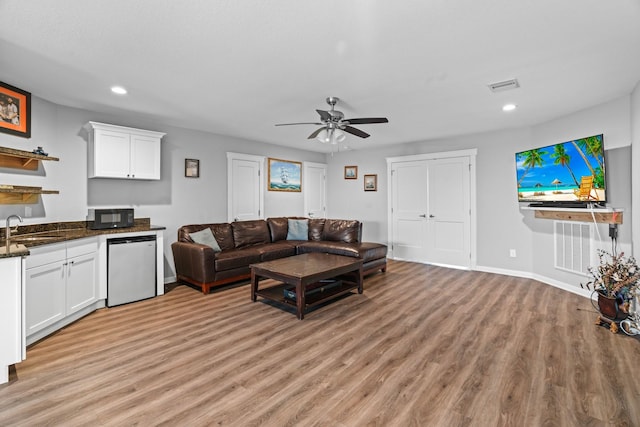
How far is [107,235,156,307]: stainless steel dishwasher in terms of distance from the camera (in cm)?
368

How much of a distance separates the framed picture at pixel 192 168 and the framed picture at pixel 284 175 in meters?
1.59

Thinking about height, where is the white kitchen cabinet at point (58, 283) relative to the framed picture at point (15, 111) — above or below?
below

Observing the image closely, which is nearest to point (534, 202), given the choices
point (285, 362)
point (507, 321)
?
point (507, 321)

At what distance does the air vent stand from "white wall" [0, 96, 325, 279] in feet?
14.0

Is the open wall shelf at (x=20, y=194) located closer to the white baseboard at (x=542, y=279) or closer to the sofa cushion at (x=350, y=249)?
the sofa cushion at (x=350, y=249)

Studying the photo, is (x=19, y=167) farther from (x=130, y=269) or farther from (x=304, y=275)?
(x=304, y=275)

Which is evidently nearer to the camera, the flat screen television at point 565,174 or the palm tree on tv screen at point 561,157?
the flat screen television at point 565,174

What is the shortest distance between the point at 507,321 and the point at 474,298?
0.77 metres

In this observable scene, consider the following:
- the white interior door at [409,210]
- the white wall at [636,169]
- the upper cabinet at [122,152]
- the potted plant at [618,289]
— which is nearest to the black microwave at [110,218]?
the upper cabinet at [122,152]

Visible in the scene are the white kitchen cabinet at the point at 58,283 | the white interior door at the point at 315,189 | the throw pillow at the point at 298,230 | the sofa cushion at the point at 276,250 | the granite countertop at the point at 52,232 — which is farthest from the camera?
the white interior door at the point at 315,189

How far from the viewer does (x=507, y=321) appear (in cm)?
323

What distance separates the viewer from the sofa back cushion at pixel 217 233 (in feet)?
15.5

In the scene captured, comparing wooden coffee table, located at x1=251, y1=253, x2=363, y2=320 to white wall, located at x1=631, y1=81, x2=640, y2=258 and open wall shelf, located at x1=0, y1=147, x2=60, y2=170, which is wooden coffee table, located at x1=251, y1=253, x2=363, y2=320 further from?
white wall, located at x1=631, y1=81, x2=640, y2=258

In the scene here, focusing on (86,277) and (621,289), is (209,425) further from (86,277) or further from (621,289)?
(621,289)
